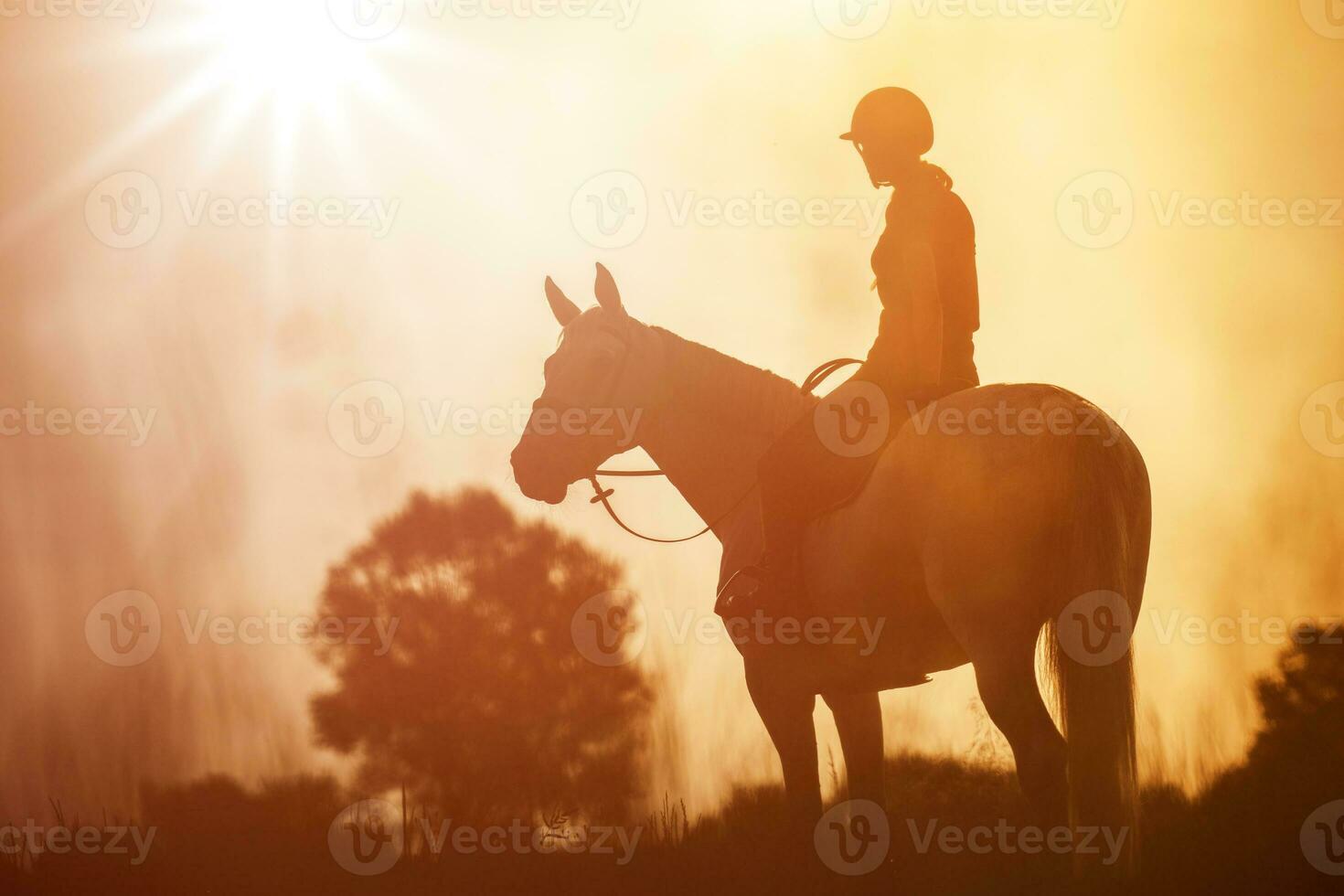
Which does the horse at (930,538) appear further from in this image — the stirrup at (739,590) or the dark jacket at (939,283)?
the dark jacket at (939,283)

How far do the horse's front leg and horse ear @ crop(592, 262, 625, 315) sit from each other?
2339mm

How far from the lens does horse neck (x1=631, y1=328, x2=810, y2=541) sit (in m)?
6.84

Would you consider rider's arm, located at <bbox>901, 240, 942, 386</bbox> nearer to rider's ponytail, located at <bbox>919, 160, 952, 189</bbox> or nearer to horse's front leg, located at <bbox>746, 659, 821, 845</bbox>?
rider's ponytail, located at <bbox>919, 160, 952, 189</bbox>

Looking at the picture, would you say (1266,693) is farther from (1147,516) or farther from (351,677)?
→ (351,677)

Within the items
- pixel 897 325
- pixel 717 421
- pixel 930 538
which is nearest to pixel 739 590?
pixel 717 421

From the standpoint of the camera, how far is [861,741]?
652cm

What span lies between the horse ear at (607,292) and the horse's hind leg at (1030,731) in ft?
10.4

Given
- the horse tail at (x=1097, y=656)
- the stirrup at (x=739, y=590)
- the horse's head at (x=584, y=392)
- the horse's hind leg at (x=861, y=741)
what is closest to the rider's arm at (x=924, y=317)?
the horse tail at (x=1097, y=656)

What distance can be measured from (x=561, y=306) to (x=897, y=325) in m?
2.39

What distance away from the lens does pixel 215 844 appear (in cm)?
763

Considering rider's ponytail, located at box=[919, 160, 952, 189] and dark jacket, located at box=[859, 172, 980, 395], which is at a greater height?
rider's ponytail, located at box=[919, 160, 952, 189]

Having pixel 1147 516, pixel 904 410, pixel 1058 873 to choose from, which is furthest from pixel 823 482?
pixel 1058 873

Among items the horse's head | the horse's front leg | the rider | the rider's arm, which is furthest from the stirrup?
the rider's arm

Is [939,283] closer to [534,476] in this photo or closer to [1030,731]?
[1030,731]
